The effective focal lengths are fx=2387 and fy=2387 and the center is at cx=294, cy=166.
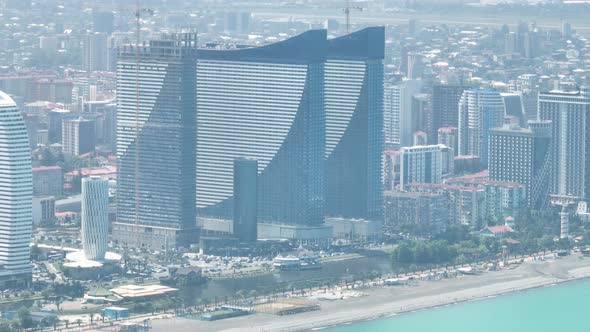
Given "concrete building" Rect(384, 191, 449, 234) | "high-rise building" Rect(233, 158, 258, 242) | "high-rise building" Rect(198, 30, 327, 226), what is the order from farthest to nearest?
"concrete building" Rect(384, 191, 449, 234) → "high-rise building" Rect(198, 30, 327, 226) → "high-rise building" Rect(233, 158, 258, 242)

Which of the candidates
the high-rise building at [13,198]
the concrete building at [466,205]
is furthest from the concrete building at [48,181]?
the high-rise building at [13,198]

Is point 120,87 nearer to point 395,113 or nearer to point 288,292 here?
point 288,292

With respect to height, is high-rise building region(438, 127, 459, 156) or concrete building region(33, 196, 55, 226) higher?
high-rise building region(438, 127, 459, 156)

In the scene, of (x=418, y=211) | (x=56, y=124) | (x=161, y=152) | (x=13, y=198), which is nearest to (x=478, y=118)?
(x=418, y=211)

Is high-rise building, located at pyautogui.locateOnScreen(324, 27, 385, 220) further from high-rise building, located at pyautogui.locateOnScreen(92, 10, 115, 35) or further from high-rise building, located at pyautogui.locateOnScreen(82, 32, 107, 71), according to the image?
high-rise building, located at pyautogui.locateOnScreen(92, 10, 115, 35)

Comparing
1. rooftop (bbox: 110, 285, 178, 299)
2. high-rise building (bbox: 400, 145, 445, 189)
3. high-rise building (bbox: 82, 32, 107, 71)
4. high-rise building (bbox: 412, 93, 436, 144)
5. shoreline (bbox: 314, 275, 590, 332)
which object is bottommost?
shoreline (bbox: 314, 275, 590, 332)

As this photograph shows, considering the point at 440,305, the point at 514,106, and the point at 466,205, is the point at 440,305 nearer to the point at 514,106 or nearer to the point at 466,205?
the point at 466,205

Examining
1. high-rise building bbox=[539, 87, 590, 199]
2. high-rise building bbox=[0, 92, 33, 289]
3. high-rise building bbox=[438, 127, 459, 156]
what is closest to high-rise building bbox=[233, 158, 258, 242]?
high-rise building bbox=[0, 92, 33, 289]

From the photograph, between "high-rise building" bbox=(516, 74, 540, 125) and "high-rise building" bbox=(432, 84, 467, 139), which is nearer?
"high-rise building" bbox=(432, 84, 467, 139)
